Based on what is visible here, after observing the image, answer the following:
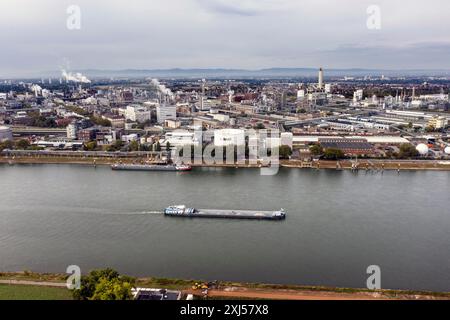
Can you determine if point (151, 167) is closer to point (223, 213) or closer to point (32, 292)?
point (223, 213)

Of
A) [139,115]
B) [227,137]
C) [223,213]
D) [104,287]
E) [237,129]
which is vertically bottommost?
[223,213]

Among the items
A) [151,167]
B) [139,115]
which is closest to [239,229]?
[151,167]

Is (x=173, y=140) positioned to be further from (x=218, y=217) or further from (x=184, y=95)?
(x=184, y=95)

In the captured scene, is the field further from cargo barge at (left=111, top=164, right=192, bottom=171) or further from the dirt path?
cargo barge at (left=111, top=164, right=192, bottom=171)

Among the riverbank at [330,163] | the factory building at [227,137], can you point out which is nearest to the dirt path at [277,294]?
the riverbank at [330,163]

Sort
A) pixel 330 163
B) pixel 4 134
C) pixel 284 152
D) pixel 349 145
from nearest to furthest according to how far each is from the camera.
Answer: pixel 330 163 < pixel 284 152 < pixel 349 145 < pixel 4 134

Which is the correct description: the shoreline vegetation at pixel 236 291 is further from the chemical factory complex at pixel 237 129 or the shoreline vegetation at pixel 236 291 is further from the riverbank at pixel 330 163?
the chemical factory complex at pixel 237 129
